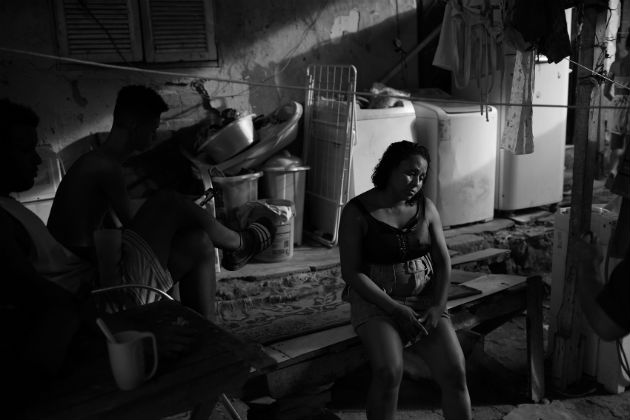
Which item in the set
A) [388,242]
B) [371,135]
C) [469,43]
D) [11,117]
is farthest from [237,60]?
[11,117]

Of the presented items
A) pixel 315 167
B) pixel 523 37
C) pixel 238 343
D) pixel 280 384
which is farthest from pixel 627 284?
pixel 315 167

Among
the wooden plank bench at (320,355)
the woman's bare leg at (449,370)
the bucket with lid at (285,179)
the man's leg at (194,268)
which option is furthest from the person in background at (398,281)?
the bucket with lid at (285,179)

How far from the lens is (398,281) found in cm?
298

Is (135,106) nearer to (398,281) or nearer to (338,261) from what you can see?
(398,281)

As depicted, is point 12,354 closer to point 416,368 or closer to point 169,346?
point 169,346

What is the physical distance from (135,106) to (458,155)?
10.8 feet

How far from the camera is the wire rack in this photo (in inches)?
200

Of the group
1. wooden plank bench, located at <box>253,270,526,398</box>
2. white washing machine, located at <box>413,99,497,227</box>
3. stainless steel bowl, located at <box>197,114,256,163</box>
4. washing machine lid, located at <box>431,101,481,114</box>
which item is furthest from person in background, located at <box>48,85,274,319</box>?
washing machine lid, located at <box>431,101,481,114</box>

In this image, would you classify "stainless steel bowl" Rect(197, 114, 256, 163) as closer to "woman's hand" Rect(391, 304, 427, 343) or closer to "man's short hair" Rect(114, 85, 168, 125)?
"man's short hair" Rect(114, 85, 168, 125)

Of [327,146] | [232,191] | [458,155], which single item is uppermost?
[327,146]

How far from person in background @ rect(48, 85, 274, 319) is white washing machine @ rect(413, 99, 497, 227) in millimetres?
2833

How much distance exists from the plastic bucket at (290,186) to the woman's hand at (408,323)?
2.47 meters

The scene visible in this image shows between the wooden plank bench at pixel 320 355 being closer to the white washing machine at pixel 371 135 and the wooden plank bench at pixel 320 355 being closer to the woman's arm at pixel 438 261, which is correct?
the woman's arm at pixel 438 261

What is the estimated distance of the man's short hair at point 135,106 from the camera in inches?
119
